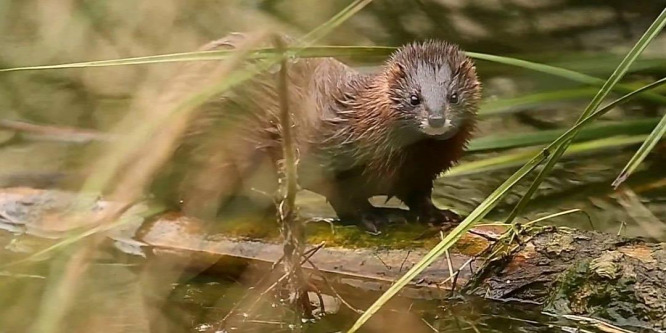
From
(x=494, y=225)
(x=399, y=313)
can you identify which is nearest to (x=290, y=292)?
(x=399, y=313)

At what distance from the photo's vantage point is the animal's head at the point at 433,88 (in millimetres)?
2238

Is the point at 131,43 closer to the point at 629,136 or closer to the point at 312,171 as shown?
the point at 312,171

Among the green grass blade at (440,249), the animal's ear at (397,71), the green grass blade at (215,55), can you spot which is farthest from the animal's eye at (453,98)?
the green grass blade at (440,249)

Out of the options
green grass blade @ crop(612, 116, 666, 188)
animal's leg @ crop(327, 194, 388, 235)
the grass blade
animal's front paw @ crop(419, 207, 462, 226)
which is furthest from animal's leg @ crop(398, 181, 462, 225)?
green grass blade @ crop(612, 116, 666, 188)

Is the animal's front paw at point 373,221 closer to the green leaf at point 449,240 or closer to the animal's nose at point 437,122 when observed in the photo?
the animal's nose at point 437,122

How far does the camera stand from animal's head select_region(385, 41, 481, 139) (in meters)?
2.24

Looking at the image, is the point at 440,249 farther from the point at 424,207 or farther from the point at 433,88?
the point at 424,207

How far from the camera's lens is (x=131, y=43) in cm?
198

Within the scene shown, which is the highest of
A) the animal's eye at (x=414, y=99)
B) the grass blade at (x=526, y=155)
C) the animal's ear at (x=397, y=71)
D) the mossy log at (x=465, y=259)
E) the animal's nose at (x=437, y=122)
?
the animal's ear at (x=397, y=71)

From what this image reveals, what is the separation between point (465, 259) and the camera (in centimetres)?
210

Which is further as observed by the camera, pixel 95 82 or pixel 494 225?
pixel 95 82

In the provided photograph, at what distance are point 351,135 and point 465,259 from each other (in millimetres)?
515

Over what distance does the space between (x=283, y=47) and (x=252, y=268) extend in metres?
0.90

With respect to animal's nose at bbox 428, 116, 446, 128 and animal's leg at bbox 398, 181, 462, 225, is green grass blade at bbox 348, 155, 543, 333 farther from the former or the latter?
animal's leg at bbox 398, 181, 462, 225
